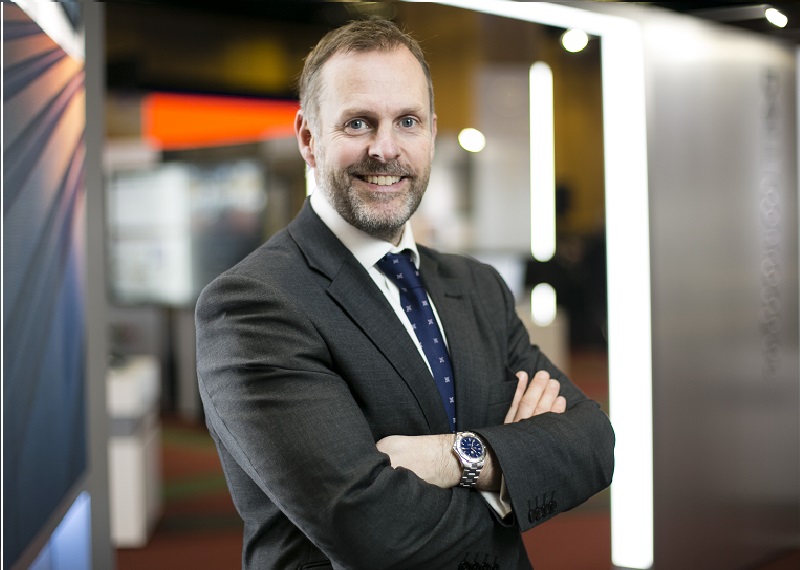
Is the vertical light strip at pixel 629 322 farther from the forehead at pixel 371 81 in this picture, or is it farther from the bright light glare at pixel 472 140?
the bright light glare at pixel 472 140

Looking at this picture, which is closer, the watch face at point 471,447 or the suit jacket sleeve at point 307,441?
the suit jacket sleeve at point 307,441

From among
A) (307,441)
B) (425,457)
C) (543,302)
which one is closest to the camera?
(307,441)

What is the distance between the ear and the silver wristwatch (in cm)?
56

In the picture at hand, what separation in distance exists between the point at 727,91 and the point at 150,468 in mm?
3423

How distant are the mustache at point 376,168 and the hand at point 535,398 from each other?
495mm

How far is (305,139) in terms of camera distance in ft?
5.04

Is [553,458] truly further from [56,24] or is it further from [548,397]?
[56,24]

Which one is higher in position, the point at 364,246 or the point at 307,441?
the point at 364,246

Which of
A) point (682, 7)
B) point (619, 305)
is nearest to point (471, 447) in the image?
point (682, 7)

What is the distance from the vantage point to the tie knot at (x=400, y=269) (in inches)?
61.6

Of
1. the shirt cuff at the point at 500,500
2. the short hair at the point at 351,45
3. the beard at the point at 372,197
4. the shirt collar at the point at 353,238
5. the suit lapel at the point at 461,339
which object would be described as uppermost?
the short hair at the point at 351,45

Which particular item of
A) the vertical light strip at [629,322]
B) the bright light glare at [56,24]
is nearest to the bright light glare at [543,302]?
the vertical light strip at [629,322]

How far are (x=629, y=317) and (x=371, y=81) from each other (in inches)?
68.5

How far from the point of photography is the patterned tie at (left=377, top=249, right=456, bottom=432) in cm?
153
